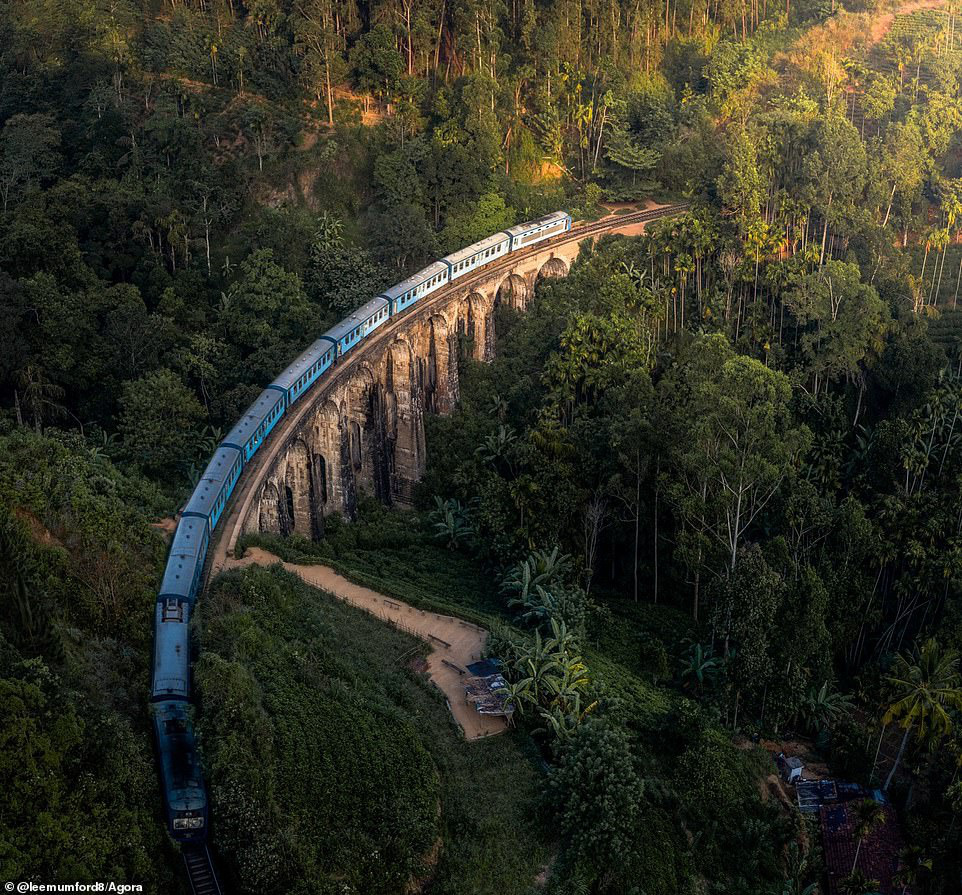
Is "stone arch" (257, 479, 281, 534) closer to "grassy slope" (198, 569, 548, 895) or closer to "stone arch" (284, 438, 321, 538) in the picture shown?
"stone arch" (284, 438, 321, 538)

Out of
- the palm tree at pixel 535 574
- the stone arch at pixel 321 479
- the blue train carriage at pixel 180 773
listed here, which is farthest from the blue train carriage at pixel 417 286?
the blue train carriage at pixel 180 773

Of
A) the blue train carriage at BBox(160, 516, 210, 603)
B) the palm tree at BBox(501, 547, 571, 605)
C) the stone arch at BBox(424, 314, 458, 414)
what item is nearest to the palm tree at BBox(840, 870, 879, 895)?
the palm tree at BBox(501, 547, 571, 605)

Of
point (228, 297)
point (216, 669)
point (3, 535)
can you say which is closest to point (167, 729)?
point (216, 669)

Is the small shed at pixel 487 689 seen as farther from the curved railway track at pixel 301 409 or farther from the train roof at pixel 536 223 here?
the train roof at pixel 536 223

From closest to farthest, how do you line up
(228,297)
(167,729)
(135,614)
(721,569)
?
(167,729)
(135,614)
(721,569)
(228,297)

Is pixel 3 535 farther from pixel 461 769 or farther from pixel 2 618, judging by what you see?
pixel 461 769
